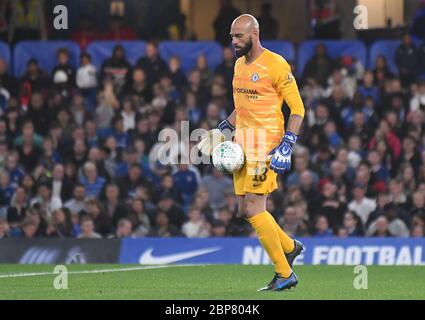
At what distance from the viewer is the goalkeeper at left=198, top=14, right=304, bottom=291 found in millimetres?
11625

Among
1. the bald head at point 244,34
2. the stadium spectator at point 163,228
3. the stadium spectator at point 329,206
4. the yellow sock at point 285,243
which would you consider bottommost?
the stadium spectator at point 163,228

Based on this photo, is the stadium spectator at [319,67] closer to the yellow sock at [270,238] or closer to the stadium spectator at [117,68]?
the stadium spectator at [117,68]

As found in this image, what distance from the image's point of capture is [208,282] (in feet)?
42.7

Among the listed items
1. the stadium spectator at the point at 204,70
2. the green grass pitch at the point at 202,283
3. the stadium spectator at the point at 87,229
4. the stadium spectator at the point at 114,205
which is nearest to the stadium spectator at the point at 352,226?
the green grass pitch at the point at 202,283

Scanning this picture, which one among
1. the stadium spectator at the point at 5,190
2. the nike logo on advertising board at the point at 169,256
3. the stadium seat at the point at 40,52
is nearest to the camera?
the nike logo on advertising board at the point at 169,256

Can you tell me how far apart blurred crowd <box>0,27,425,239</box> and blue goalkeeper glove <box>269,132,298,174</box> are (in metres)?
6.35

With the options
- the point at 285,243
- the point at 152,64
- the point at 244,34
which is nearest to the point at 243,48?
the point at 244,34

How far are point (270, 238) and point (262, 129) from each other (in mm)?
983

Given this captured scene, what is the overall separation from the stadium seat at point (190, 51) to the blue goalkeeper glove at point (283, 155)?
10.1 meters

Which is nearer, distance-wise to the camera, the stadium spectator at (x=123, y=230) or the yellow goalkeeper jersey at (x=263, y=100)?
the yellow goalkeeper jersey at (x=263, y=100)

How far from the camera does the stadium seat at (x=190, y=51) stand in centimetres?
2164

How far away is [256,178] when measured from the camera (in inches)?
459

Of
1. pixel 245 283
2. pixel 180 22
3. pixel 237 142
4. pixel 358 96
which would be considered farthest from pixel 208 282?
pixel 180 22

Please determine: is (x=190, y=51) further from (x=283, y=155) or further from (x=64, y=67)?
(x=283, y=155)
